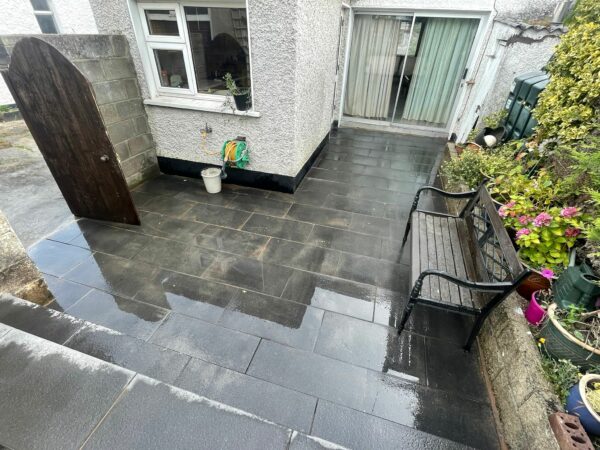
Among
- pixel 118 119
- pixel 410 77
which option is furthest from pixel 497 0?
pixel 118 119

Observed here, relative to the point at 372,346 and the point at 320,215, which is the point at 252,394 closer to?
the point at 372,346

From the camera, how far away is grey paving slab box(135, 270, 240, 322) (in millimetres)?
2713

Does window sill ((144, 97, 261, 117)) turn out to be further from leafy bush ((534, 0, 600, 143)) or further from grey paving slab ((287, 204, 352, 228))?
leafy bush ((534, 0, 600, 143))

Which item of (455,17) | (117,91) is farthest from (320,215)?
(455,17)

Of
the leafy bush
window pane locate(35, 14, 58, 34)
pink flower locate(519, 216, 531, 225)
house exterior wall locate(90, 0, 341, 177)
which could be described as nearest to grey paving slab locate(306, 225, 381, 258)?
house exterior wall locate(90, 0, 341, 177)

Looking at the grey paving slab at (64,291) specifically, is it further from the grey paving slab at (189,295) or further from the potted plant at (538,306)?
the potted plant at (538,306)

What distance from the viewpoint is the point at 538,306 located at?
2143 mm

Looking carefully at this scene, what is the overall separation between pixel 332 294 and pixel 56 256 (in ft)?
10.3

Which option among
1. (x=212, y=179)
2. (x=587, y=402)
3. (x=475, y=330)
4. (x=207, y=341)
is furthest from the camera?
(x=212, y=179)

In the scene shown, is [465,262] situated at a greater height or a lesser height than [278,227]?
greater

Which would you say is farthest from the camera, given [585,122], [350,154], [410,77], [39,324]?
[410,77]

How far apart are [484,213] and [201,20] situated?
433cm

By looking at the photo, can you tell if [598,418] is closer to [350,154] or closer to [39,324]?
[39,324]

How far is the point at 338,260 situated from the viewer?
3.35 meters
